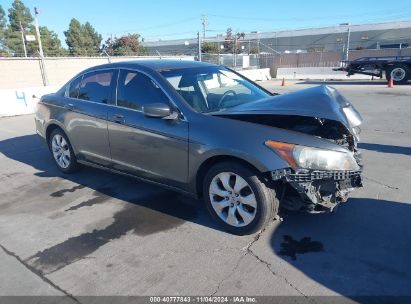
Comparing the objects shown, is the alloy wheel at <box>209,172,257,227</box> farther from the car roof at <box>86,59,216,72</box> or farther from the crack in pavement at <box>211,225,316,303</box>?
the car roof at <box>86,59,216,72</box>

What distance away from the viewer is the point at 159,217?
4105 millimetres

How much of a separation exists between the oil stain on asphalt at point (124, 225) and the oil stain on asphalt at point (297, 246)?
3.67 ft

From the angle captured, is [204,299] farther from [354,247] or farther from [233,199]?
[354,247]

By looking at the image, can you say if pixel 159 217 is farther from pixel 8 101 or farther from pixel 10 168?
pixel 8 101

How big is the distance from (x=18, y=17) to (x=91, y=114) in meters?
67.3

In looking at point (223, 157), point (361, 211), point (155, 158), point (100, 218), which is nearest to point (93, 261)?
point (100, 218)

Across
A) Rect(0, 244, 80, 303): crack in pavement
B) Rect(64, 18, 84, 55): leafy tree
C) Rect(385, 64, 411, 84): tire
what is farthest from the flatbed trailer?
Rect(64, 18, 84, 55): leafy tree

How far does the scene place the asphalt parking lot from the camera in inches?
115

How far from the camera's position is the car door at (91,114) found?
4680 mm

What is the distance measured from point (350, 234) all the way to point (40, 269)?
9.45ft

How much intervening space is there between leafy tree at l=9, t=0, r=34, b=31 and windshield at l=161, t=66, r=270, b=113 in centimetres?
6651

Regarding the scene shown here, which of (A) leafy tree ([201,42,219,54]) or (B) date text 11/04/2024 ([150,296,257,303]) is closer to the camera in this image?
(B) date text 11/04/2024 ([150,296,257,303])

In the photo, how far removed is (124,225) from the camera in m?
3.96

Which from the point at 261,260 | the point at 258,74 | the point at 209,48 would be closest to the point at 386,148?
the point at 261,260
